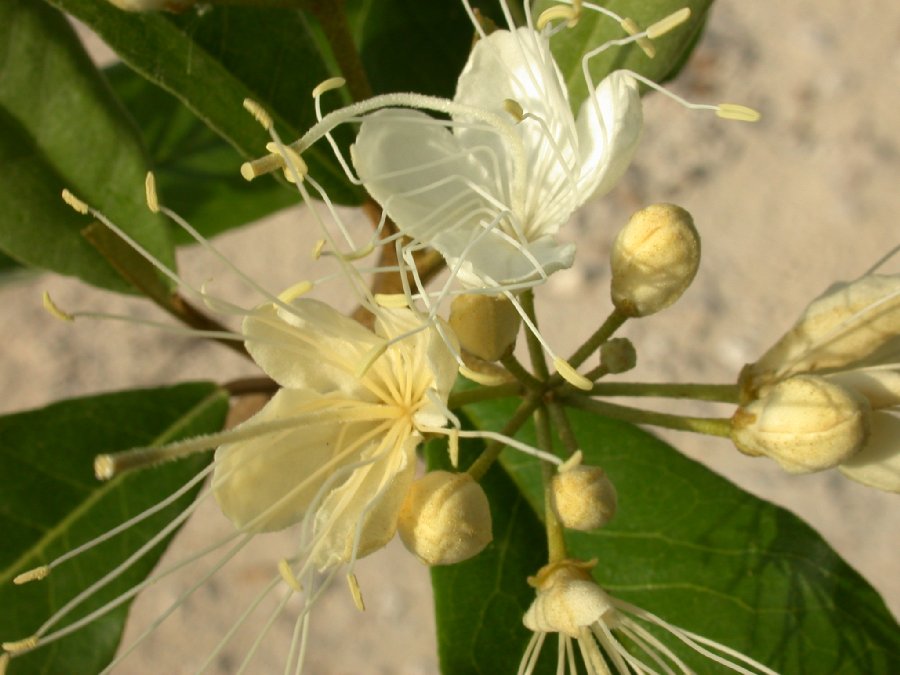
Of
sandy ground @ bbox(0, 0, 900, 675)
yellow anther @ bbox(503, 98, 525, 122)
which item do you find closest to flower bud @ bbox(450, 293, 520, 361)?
yellow anther @ bbox(503, 98, 525, 122)

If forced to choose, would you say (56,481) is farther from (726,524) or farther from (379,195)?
(726,524)

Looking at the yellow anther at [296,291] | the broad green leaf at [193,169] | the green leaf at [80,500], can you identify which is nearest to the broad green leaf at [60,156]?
the green leaf at [80,500]

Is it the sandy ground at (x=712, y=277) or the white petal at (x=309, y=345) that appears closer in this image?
the white petal at (x=309, y=345)

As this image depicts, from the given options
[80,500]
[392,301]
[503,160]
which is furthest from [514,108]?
[80,500]

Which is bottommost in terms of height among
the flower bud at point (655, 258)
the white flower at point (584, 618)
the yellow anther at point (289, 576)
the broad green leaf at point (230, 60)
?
the white flower at point (584, 618)

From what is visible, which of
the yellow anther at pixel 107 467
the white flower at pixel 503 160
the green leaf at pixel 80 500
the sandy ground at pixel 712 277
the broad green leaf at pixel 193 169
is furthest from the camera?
the sandy ground at pixel 712 277

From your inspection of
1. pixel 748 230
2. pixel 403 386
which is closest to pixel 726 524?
pixel 403 386

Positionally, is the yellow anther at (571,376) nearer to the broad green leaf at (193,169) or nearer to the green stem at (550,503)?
the green stem at (550,503)
